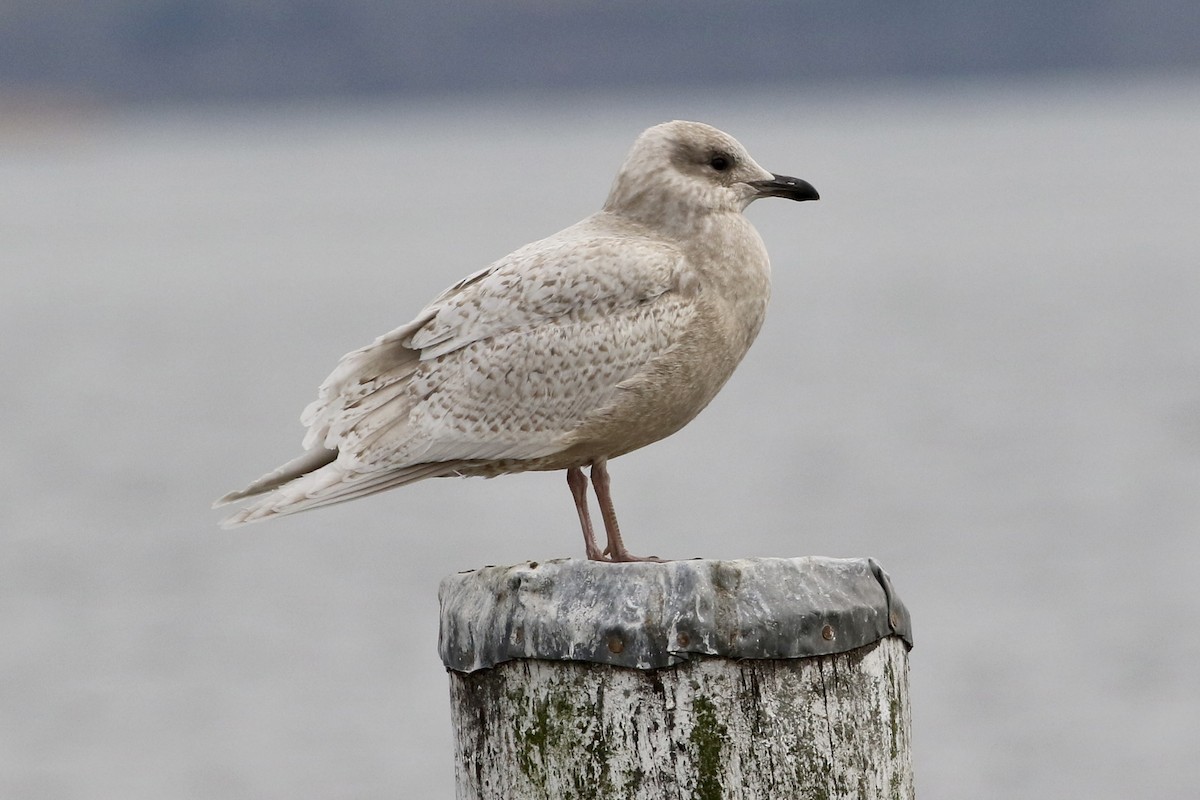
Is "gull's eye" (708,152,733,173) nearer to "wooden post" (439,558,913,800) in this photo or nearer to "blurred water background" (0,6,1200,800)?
"wooden post" (439,558,913,800)

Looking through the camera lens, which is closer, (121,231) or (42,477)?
(42,477)

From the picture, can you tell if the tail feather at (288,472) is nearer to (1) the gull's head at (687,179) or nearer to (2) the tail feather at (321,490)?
(2) the tail feather at (321,490)

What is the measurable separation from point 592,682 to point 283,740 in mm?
14337

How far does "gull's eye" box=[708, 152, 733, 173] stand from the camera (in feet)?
21.7

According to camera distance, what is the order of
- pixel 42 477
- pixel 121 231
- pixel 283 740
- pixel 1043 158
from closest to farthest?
pixel 283 740 → pixel 42 477 → pixel 121 231 → pixel 1043 158

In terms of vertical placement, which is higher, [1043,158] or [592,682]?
[1043,158]

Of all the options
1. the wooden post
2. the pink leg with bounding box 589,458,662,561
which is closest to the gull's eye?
the pink leg with bounding box 589,458,662,561

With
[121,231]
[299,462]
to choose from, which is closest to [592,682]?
[299,462]

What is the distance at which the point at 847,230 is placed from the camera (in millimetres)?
109312

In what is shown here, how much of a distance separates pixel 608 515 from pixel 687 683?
1549 mm

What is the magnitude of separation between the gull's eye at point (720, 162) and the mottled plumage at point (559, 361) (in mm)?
124

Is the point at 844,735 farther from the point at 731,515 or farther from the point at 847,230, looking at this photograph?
the point at 847,230

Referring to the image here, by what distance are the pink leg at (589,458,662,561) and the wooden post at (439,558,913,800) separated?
1.11 metres

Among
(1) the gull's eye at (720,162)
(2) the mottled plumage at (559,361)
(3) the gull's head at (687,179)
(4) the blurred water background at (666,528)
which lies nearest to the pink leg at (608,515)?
(2) the mottled plumage at (559,361)
